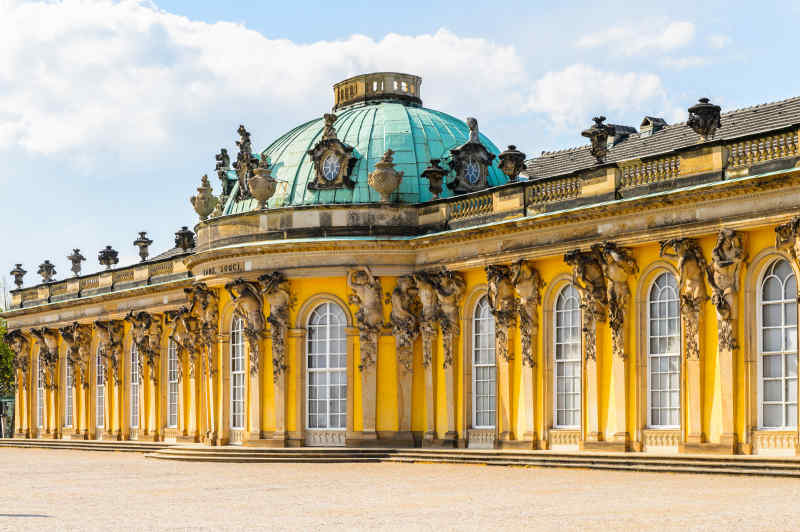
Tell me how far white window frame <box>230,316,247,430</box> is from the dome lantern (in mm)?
8371

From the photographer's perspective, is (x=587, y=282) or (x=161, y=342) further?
(x=161, y=342)

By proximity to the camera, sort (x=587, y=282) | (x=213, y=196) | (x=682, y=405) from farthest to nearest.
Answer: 1. (x=213, y=196)
2. (x=587, y=282)
3. (x=682, y=405)

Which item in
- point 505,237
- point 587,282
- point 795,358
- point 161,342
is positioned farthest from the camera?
point 161,342

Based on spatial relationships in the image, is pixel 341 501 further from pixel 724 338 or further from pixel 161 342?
pixel 161 342

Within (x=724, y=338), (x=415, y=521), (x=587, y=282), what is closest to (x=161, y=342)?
(x=587, y=282)

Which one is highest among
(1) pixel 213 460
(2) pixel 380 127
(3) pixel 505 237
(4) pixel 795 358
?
(2) pixel 380 127

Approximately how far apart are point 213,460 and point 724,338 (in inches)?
599

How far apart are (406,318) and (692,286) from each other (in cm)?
1042

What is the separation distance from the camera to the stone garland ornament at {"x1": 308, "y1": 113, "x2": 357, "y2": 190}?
39281mm

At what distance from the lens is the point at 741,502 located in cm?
1959

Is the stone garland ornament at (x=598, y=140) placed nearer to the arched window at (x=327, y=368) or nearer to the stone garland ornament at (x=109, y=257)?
the arched window at (x=327, y=368)

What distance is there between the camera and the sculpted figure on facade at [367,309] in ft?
123

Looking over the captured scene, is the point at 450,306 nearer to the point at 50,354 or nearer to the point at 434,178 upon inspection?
the point at 434,178

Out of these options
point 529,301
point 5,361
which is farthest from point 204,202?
point 5,361
